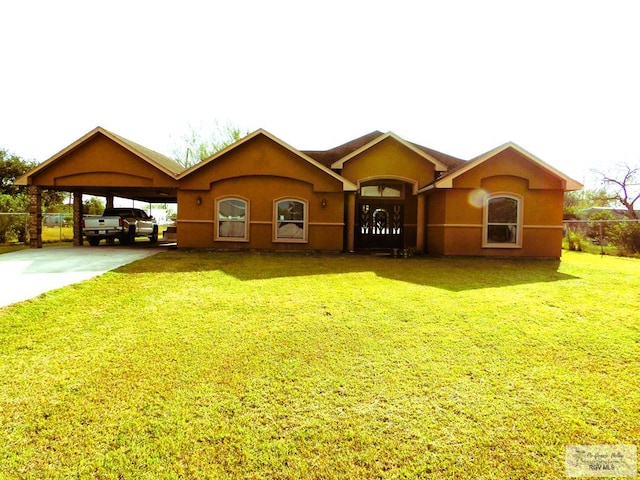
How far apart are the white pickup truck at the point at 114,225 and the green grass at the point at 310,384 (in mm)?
11299

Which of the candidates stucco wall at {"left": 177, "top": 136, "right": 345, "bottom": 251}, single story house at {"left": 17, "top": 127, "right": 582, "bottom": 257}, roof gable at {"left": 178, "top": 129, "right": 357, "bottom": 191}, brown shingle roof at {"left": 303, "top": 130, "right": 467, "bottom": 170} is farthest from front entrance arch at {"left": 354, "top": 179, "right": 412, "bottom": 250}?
brown shingle roof at {"left": 303, "top": 130, "right": 467, "bottom": 170}

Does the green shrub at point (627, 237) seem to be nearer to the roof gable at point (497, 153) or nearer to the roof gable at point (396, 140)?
the roof gable at point (497, 153)

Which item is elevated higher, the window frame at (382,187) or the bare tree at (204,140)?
the bare tree at (204,140)

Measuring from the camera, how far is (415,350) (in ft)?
13.8

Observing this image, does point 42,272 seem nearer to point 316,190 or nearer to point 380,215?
point 316,190

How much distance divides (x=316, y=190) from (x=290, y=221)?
5.82 ft

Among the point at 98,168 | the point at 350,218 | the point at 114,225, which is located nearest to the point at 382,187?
the point at 350,218

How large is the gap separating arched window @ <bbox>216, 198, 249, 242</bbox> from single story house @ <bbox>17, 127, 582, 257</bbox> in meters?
0.04

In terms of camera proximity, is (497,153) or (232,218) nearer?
(497,153)

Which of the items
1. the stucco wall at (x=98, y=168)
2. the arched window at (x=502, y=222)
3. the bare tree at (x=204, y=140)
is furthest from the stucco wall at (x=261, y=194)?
the bare tree at (x=204, y=140)

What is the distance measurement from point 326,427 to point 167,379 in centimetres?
180

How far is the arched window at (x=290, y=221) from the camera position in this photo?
47.0 ft

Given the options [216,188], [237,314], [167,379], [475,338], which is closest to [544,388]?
[475,338]

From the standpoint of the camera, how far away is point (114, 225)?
1634 centimetres
